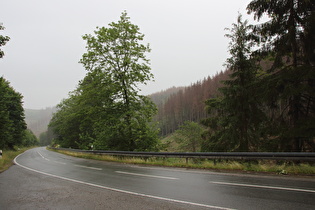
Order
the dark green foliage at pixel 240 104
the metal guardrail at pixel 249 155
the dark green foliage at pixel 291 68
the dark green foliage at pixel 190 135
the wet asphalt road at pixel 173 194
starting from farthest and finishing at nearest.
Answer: the dark green foliage at pixel 190 135, the dark green foliage at pixel 240 104, the dark green foliage at pixel 291 68, the metal guardrail at pixel 249 155, the wet asphalt road at pixel 173 194

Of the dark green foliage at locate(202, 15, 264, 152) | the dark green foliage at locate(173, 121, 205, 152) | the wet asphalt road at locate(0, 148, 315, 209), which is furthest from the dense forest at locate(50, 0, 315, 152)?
the dark green foliage at locate(173, 121, 205, 152)

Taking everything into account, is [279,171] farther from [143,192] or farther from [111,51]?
[111,51]

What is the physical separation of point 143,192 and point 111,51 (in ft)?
42.9

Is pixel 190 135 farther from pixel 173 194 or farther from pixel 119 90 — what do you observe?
pixel 173 194

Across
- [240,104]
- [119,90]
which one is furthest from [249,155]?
[119,90]

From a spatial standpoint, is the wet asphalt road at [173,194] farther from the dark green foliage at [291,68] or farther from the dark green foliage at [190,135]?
the dark green foliage at [190,135]

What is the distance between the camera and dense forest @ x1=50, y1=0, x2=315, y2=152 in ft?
27.0

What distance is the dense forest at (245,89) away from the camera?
27.0ft

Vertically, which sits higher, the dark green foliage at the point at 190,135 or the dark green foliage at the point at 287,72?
the dark green foliage at the point at 287,72

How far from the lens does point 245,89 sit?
32.8 ft

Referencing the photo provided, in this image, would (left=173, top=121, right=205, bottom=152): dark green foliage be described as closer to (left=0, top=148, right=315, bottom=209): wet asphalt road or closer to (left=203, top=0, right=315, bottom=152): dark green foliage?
(left=203, top=0, right=315, bottom=152): dark green foliage

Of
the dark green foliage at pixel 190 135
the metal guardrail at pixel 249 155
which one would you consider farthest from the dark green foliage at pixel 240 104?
the dark green foliage at pixel 190 135

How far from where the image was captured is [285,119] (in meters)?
9.34

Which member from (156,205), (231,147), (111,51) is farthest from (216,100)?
(156,205)
